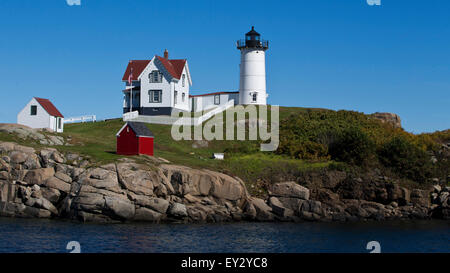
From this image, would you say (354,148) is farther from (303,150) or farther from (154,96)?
(154,96)

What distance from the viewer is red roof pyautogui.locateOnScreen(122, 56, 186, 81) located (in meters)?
68.0

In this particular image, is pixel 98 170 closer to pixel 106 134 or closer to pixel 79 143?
pixel 79 143

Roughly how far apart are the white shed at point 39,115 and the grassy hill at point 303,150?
240 cm

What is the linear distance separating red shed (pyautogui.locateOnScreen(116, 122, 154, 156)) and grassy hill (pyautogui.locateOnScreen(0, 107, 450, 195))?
1598 millimetres

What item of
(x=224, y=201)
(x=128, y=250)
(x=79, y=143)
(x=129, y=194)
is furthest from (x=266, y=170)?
(x=128, y=250)

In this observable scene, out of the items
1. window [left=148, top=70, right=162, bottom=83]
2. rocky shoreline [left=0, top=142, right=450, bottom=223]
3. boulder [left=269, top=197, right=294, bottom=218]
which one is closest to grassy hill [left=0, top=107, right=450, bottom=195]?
rocky shoreline [left=0, top=142, right=450, bottom=223]

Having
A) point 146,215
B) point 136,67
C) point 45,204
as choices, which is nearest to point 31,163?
point 45,204

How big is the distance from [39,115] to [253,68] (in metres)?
30.2

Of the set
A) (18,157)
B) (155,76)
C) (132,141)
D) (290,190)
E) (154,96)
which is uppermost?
(155,76)

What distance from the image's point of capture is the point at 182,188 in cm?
3869

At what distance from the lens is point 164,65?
2635 inches

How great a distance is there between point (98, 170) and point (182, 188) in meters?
6.29

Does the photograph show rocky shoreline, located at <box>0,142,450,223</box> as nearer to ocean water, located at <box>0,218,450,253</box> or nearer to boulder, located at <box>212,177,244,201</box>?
boulder, located at <box>212,177,244,201</box>

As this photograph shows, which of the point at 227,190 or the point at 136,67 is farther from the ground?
the point at 136,67
